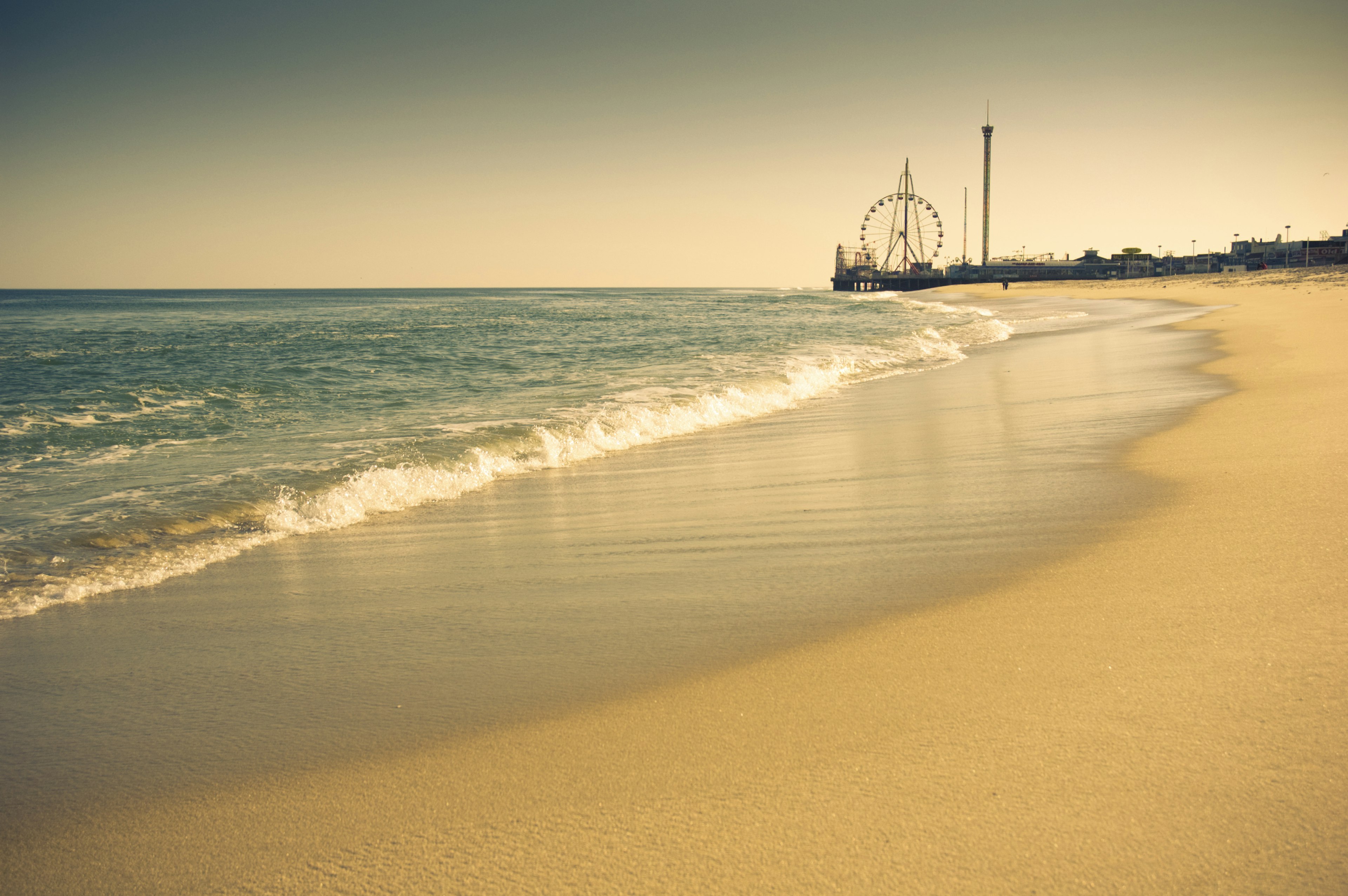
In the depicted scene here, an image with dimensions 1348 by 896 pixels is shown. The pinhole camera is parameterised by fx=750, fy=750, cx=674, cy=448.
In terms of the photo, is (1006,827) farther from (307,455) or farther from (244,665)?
(307,455)

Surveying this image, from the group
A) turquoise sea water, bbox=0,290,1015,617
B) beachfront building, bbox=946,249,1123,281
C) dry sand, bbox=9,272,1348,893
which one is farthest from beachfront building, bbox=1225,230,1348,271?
dry sand, bbox=9,272,1348,893

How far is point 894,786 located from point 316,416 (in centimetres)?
1021

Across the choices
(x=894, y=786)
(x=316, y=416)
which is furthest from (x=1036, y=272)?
(x=894, y=786)

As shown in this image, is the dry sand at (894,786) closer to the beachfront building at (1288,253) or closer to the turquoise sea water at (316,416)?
the turquoise sea water at (316,416)

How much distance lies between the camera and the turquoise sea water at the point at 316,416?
5.20 metres

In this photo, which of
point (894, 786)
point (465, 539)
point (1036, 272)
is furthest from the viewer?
point (1036, 272)

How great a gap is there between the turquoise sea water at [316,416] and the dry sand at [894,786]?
9.76 ft

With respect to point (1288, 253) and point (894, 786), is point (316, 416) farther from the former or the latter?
point (1288, 253)

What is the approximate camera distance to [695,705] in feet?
8.32

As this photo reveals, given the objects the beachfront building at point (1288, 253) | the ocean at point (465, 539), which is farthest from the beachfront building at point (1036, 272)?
the ocean at point (465, 539)

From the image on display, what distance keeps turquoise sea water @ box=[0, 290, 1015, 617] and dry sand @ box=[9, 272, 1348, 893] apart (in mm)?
2975

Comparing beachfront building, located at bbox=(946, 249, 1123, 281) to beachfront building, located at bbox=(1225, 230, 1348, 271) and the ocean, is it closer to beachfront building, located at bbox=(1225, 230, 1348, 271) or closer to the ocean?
beachfront building, located at bbox=(1225, 230, 1348, 271)

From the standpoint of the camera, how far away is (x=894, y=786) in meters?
2.01

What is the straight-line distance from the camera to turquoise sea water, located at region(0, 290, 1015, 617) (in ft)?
17.1
